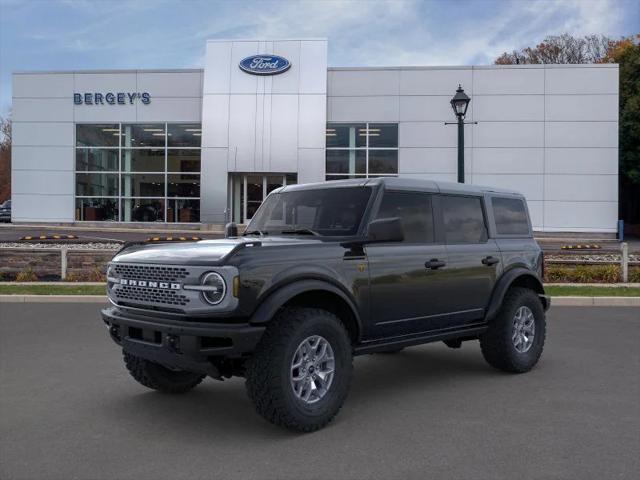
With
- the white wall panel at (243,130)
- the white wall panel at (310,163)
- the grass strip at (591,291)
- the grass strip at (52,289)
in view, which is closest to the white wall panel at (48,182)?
the white wall panel at (243,130)

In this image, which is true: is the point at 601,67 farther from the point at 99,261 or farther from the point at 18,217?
the point at 18,217

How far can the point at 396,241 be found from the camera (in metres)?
4.99

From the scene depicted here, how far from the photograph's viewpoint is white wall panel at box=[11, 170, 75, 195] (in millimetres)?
31312

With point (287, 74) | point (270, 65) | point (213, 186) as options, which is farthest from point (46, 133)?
point (287, 74)

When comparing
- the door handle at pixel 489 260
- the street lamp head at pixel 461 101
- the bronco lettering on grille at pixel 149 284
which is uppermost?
the street lamp head at pixel 461 101

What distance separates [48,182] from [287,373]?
3047 cm

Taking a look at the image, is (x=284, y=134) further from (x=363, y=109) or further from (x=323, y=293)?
(x=323, y=293)

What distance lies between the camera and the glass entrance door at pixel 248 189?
30453 millimetres

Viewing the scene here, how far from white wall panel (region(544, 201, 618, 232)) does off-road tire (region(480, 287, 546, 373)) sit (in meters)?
24.0

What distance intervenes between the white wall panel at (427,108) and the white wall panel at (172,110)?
10153 millimetres

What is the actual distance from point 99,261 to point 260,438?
12340mm

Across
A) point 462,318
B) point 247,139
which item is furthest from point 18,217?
point 462,318

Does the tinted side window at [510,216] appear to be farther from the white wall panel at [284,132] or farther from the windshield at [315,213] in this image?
the white wall panel at [284,132]

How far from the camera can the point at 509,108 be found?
94.7 ft
